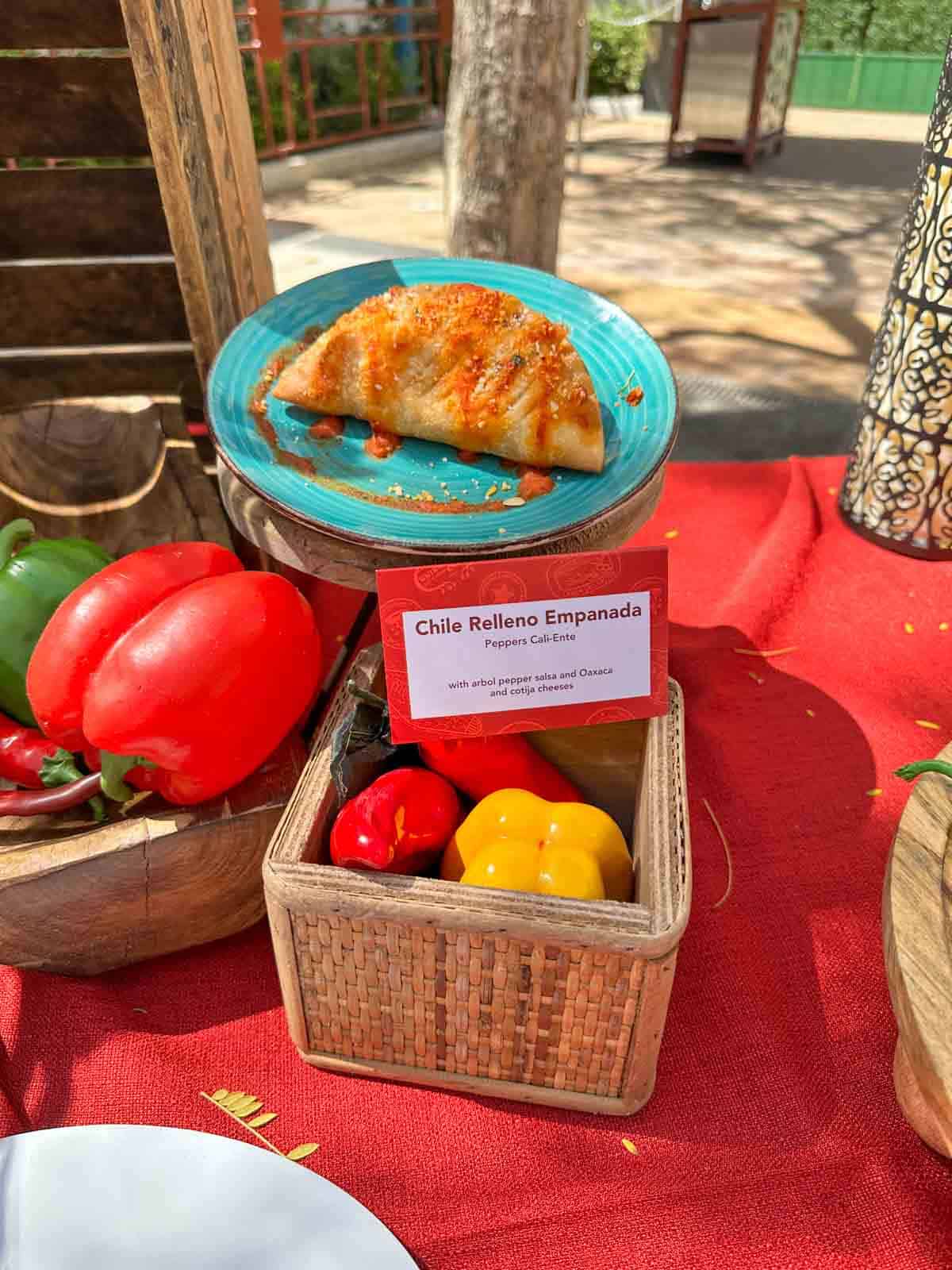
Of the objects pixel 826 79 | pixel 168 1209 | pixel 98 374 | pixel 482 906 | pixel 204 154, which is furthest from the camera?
pixel 826 79

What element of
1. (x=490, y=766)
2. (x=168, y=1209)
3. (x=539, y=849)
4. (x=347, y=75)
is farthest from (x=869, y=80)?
(x=168, y=1209)

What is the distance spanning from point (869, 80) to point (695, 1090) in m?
15.6

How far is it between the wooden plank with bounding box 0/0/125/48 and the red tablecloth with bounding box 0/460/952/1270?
1.31 meters

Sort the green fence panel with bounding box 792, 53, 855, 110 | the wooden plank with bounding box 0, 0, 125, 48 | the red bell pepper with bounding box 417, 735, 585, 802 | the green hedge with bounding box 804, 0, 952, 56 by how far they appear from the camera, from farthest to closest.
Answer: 1. the green hedge with bounding box 804, 0, 952, 56
2. the green fence panel with bounding box 792, 53, 855, 110
3. the wooden plank with bounding box 0, 0, 125, 48
4. the red bell pepper with bounding box 417, 735, 585, 802

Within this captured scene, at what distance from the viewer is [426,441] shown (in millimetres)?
1247

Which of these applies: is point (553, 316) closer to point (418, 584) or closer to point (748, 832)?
point (418, 584)

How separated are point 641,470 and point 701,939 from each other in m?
0.58

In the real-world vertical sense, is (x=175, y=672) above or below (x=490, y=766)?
above

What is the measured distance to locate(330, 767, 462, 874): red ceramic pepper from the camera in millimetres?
810

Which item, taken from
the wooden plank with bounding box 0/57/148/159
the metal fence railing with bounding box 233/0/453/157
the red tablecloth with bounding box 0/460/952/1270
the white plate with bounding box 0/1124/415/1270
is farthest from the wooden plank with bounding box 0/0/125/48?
the metal fence railing with bounding box 233/0/453/157

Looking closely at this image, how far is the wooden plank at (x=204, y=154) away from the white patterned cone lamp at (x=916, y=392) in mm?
1183

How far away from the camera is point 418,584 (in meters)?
0.84

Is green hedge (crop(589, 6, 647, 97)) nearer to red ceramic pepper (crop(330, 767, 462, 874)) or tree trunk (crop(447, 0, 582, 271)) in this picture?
tree trunk (crop(447, 0, 582, 271))

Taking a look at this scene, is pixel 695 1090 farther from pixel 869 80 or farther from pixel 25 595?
pixel 869 80
